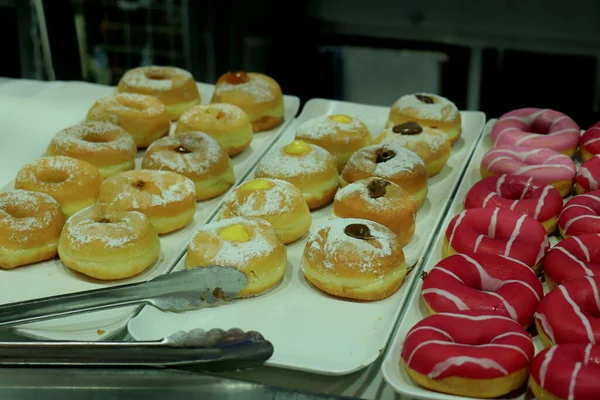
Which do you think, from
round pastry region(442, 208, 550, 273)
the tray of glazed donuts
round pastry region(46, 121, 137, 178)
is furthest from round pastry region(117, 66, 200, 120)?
round pastry region(442, 208, 550, 273)

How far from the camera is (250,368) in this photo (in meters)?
1.37

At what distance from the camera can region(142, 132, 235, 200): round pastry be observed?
2.11 metres

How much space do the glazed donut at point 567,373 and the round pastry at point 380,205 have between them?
598 millimetres

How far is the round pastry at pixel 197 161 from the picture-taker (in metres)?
2.11

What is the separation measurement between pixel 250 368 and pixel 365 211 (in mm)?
629

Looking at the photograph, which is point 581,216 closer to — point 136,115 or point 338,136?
point 338,136

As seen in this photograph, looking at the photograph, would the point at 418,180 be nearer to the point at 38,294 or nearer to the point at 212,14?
the point at 38,294

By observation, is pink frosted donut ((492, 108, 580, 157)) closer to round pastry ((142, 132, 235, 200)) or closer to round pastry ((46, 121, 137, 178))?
round pastry ((142, 132, 235, 200))

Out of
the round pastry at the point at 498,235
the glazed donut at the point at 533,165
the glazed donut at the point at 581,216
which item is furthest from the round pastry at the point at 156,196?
the glazed donut at the point at 581,216

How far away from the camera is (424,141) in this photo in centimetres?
222

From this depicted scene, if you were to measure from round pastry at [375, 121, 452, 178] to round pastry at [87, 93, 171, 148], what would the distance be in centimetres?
69

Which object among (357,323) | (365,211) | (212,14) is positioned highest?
(212,14)

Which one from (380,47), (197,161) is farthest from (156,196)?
(380,47)

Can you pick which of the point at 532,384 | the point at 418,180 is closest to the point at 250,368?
the point at 532,384
